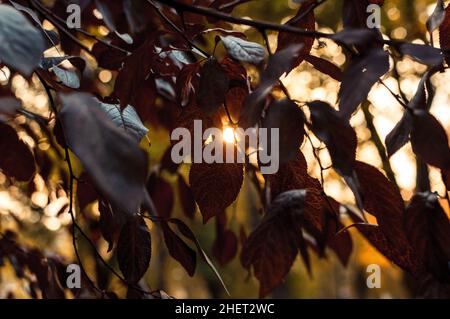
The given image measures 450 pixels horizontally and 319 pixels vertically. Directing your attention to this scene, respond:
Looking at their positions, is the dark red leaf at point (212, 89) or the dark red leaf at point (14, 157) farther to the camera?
the dark red leaf at point (14, 157)

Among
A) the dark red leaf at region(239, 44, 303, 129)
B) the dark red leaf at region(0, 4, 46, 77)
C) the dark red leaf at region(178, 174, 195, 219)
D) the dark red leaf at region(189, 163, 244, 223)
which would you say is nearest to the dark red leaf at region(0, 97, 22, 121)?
the dark red leaf at region(0, 4, 46, 77)

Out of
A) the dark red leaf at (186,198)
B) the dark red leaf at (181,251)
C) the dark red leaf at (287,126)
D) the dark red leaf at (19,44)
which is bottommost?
the dark red leaf at (181,251)

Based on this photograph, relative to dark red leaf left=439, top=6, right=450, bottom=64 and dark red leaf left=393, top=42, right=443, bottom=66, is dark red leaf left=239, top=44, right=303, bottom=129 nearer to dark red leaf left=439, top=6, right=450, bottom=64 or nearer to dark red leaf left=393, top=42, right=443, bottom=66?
dark red leaf left=393, top=42, right=443, bottom=66

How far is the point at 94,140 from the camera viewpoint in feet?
0.77

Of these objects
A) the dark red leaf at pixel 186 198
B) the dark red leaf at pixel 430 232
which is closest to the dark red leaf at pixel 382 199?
the dark red leaf at pixel 430 232

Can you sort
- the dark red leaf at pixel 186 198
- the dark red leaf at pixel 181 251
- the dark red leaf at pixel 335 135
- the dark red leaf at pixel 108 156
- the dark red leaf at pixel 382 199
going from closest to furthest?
the dark red leaf at pixel 108 156 < the dark red leaf at pixel 335 135 < the dark red leaf at pixel 382 199 < the dark red leaf at pixel 181 251 < the dark red leaf at pixel 186 198

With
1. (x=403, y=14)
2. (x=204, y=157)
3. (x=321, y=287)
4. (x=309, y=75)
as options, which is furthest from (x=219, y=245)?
(x=321, y=287)

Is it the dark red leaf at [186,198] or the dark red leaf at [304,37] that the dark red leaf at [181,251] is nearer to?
the dark red leaf at [304,37]

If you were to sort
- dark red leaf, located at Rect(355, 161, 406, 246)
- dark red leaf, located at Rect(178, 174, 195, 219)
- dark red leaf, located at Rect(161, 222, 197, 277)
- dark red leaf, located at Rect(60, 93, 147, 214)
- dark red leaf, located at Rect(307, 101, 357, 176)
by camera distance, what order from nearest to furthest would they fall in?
1. dark red leaf, located at Rect(60, 93, 147, 214)
2. dark red leaf, located at Rect(307, 101, 357, 176)
3. dark red leaf, located at Rect(355, 161, 406, 246)
4. dark red leaf, located at Rect(161, 222, 197, 277)
5. dark red leaf, located at Rect(178, 174, 195, 219)

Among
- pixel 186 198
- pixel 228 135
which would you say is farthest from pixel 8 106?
pixel 186 198

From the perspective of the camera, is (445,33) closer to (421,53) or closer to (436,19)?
(436,19)

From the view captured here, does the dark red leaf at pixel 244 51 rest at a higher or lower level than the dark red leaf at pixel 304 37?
lower
